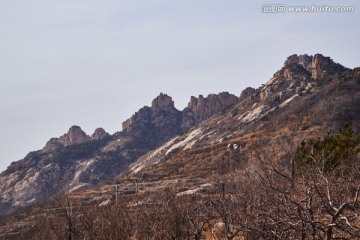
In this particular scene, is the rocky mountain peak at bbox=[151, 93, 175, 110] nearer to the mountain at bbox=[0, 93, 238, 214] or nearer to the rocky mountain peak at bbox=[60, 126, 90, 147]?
→ the mountain at bbox=[0, 93, 238, 214]

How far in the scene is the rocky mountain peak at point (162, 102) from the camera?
580ft

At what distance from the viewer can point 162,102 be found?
178125 millimetres

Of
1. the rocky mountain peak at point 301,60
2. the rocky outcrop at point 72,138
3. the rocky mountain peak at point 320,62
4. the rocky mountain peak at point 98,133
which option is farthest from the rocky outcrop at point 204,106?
the rocky outcrop at point 72,138

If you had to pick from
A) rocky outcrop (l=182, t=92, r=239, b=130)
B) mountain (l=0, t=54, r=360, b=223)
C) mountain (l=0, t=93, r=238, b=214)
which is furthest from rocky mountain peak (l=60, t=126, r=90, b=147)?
rocky outcrop (l=182, t=92, r=239, b=130)

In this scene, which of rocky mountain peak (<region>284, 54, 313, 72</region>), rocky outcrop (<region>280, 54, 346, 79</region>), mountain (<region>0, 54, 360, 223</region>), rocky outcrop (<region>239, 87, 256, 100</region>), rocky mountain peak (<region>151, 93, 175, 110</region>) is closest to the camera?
mountain (<region>0, 54, 360, 223</region>)

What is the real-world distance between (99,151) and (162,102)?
3683cm

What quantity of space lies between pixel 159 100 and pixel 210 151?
96.1 meters

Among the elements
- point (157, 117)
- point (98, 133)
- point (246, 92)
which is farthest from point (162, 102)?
point (246, 92)

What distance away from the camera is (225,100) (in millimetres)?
166125

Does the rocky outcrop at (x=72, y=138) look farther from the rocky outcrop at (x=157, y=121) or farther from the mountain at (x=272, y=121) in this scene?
the mountain at (x=272, y=121)

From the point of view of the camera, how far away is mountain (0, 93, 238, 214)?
12825 centimetres

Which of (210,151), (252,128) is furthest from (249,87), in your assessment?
(210,151)

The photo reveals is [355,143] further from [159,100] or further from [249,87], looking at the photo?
[159,100]

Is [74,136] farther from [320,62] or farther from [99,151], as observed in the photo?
[320,62]
